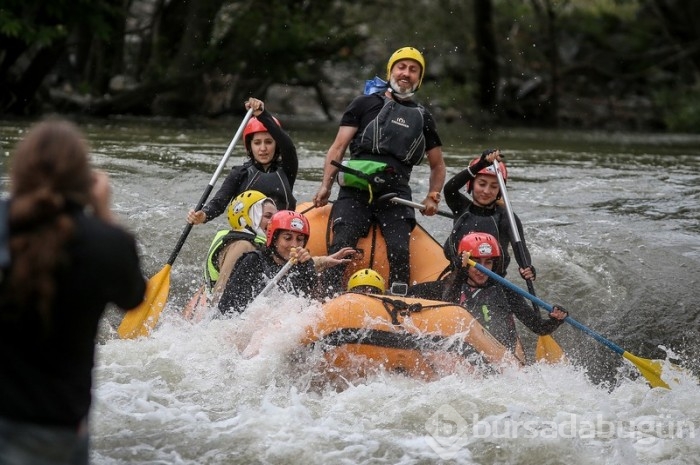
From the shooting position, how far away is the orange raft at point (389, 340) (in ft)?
20.0

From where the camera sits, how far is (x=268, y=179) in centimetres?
768

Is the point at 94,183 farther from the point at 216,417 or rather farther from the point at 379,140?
the point at 379,140

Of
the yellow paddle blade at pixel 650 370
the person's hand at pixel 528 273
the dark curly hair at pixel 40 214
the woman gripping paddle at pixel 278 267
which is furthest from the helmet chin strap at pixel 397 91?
the dark curly hair at pixel 40 214

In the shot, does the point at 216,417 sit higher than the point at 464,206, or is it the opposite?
the point at 464,206

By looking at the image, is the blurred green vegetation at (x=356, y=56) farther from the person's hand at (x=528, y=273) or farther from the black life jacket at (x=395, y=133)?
the person's hand at (x=528, y=273)

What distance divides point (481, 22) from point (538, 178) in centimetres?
1068

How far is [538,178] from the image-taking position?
1259 centimetres

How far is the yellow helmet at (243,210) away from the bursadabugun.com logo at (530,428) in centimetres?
215

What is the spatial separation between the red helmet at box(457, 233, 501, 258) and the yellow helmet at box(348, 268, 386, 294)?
59cm

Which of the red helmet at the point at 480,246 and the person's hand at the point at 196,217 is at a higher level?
the red helmet at the point at 480,246

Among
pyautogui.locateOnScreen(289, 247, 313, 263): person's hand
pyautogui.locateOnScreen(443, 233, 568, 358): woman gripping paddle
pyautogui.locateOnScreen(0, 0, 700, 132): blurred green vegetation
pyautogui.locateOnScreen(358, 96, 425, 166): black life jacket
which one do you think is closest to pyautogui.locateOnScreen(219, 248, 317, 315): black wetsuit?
pyautogui.locateOnScreen(289, 247, 313, 263): person's hand

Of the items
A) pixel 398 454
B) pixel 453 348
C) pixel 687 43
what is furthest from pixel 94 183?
pixel 687 43

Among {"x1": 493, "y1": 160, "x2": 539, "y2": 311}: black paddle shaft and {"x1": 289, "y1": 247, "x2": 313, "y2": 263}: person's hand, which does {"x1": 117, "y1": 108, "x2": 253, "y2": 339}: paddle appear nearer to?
{"x1": 289, "y1": 247, "x2": 313, "y2": 263}: person's hand

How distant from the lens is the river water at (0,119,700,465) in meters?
5.48
